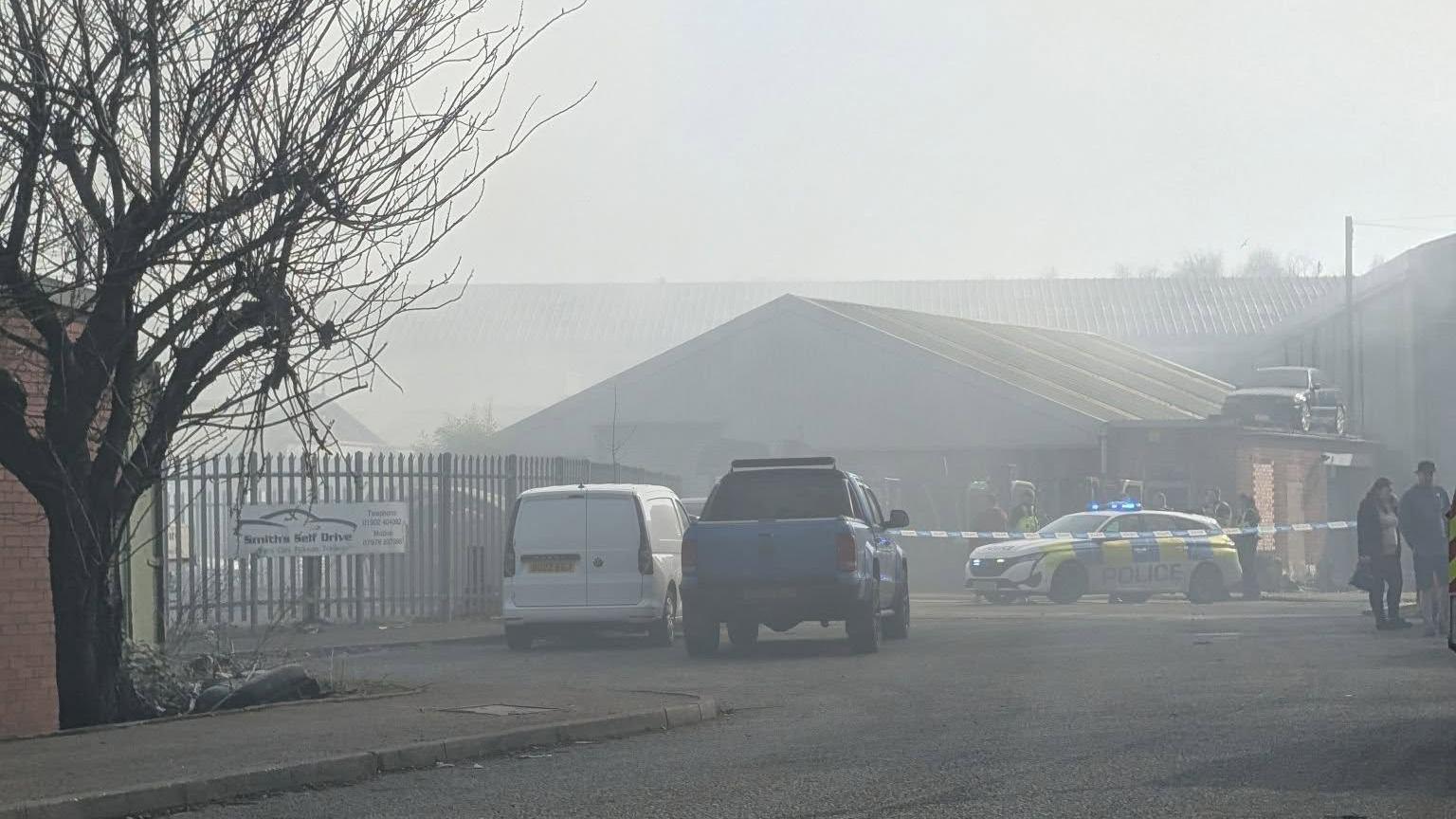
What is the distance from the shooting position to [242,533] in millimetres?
22016

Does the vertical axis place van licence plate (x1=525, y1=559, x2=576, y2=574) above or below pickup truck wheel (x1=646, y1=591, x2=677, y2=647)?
above

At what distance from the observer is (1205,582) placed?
29562 millimetres

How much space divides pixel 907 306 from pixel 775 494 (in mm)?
59346

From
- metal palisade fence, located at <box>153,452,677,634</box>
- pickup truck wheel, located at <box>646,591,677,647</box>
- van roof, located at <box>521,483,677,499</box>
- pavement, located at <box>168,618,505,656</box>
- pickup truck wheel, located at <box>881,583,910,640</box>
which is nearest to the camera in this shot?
pavement, located at <box>168,618,505,656</box>

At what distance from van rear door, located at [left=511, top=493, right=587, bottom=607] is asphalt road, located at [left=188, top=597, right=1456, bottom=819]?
903mm

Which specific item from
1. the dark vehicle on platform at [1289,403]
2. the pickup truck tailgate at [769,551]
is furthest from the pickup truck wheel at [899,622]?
the dark vehicle on platform at [1289,403]

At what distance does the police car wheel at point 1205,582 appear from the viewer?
29562 millimetres

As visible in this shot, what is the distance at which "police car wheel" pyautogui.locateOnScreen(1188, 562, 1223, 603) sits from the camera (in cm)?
2956

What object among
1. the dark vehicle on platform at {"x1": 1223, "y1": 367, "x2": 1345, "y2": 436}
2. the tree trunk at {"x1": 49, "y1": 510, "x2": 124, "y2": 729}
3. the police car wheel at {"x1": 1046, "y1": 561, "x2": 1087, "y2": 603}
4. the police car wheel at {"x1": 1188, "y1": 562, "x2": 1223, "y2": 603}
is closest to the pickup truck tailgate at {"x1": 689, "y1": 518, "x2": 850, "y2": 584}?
the tree trunk at {"x1": 49, "y1": 510, "x2": 124, "y2": 729}

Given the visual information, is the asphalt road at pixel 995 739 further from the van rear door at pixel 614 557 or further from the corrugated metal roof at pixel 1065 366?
the corrugated metal roof at pixel 1065 366

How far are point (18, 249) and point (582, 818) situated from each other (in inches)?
202

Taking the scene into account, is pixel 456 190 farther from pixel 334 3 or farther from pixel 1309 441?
pixel 1309 441

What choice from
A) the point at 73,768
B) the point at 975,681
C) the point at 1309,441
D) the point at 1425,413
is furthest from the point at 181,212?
the point at 1425,413

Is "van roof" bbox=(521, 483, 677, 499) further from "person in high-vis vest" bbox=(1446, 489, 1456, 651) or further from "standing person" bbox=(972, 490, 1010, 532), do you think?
"standing person" bbox=(972, 490, 1010, 532)
